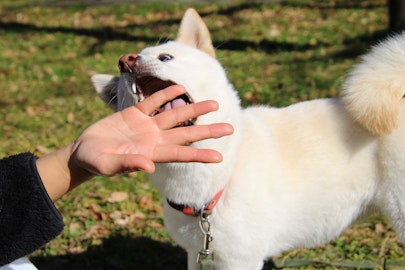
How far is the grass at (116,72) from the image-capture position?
11.0 ft

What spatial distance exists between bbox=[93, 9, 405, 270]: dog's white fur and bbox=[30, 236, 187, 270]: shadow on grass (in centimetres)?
77

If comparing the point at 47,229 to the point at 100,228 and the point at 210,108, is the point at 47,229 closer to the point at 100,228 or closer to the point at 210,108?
the point at 210,108

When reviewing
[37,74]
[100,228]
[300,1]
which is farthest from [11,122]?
[300,1]

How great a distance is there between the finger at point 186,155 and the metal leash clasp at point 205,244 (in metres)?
0.71

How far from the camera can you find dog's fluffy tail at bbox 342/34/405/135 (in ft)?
7.59

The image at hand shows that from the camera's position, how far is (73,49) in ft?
27.2

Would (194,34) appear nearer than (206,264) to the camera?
No

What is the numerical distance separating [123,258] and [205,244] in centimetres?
123

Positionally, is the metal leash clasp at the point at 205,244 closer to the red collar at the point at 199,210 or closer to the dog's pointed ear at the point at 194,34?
the red collar at the point at 199,210

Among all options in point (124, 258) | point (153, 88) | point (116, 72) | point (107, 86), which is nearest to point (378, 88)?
point (153, 88)

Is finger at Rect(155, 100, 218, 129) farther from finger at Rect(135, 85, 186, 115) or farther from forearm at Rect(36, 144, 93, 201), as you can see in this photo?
forearm at Rect(36, 144, 93, 201)

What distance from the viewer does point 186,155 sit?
163 cm

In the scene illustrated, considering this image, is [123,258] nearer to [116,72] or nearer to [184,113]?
[184,113]

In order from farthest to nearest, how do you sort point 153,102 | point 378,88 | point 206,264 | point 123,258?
A: point 123,258, point 378,88, point 206,264, point 153,102
